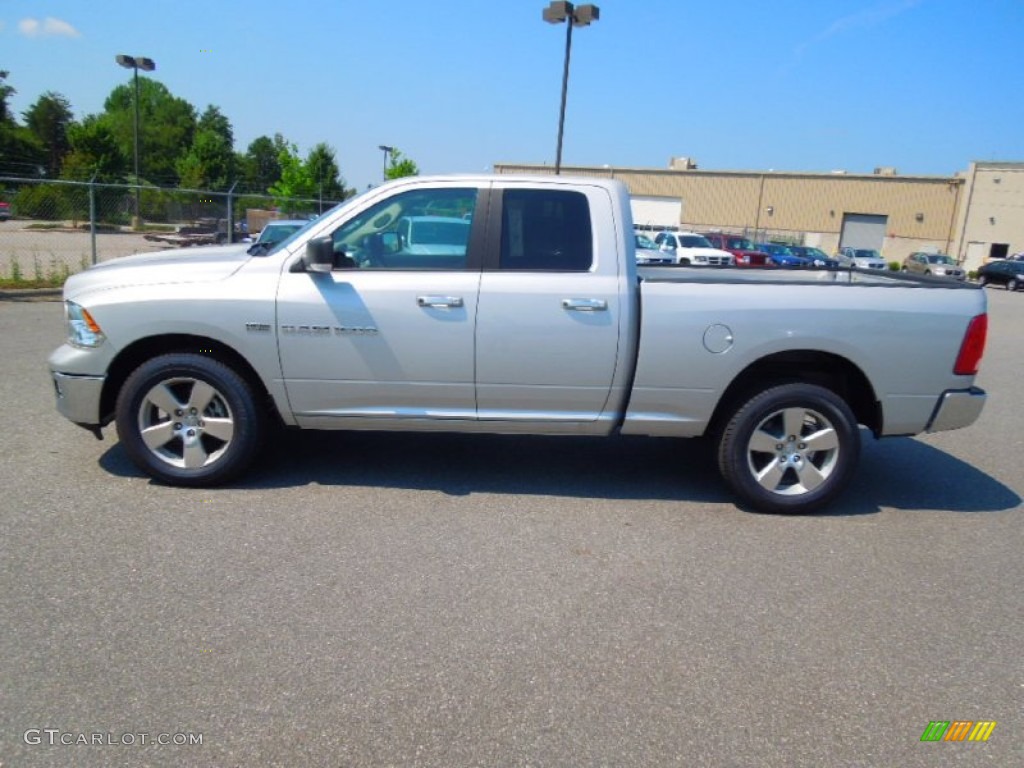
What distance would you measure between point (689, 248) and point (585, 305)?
28.2m

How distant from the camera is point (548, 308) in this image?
14.5 ft

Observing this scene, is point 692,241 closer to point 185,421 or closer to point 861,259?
point 861,259

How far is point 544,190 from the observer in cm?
465

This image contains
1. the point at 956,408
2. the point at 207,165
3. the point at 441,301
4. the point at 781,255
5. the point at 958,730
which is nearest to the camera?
the point at 958,730

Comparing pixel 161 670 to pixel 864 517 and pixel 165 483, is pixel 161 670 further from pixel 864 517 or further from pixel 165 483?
pixel 864 517

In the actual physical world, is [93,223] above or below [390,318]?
above

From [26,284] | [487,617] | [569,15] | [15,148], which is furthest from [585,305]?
[15,148]

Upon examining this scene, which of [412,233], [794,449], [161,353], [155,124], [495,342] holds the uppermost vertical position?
[155,124]

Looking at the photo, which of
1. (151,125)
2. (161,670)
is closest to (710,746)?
(161,670)

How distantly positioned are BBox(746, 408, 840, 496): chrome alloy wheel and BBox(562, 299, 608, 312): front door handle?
1247mm

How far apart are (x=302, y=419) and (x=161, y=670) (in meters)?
2.04

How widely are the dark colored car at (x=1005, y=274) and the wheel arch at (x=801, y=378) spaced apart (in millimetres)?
38382

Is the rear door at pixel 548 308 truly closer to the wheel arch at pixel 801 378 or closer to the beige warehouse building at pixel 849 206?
the wheel arch at pixel 801 378

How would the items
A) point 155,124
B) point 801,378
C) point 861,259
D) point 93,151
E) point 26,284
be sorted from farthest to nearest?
1. point 155,124
2. point 93,151
3. point 861,259
4. point 26,284
5. point 801,378
